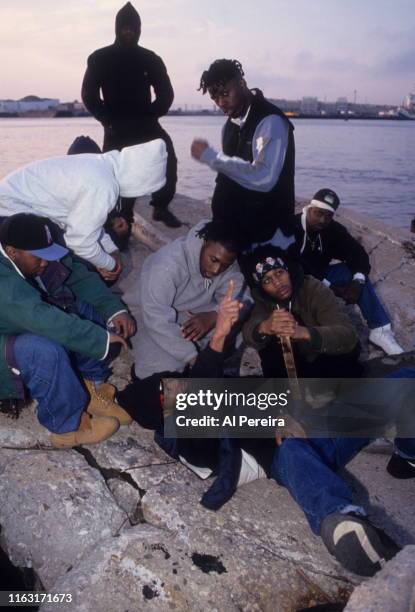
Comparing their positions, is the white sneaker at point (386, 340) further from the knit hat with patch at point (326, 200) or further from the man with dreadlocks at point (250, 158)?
the man with dreadlocks at point (250, 158)

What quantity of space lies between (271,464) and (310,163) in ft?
85.9

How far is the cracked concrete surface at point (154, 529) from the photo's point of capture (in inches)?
83.6

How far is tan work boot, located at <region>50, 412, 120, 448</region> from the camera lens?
2877 millimetres

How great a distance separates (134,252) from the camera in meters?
5.55

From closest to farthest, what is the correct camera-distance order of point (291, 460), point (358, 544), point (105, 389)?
point (358, 544) → point (291, 460) → point (105, 389)

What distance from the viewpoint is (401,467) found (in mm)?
2842

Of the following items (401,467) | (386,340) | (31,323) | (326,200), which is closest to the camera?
(31,323)

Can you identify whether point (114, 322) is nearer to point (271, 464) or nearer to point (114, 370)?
point (114, 370)

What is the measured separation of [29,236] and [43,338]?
53 centimetres

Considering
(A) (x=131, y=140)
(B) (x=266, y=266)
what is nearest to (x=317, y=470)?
(B) (x=266, y=266)

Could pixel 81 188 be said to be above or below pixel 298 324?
above

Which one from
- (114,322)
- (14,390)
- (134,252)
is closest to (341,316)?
(114,322)

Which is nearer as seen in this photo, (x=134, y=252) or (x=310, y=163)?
(x=134, y=252)

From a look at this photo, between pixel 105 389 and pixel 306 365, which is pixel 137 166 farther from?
pixel 306 365
